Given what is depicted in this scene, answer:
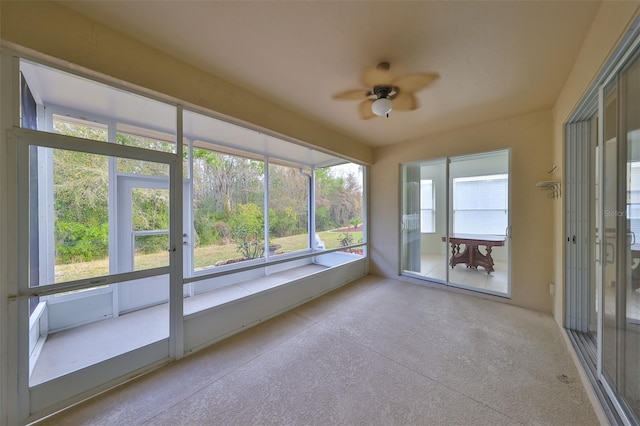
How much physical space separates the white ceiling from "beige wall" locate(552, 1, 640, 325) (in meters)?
0.10

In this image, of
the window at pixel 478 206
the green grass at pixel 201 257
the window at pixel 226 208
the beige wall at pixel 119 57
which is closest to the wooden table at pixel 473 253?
the window at pixel 478 206

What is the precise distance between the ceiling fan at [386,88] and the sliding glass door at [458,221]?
1864 mm

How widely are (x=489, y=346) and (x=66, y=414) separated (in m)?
3.42

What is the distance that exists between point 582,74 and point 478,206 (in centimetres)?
409

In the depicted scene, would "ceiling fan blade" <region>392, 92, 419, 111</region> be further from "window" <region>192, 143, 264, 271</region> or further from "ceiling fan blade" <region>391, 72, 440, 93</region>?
"window" <region>192, 143, 264, 271</region>

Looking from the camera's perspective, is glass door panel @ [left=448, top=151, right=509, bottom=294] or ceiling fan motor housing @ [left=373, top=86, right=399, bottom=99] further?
glass door panel @ [left=448, top=151, right=509, bottom=294]

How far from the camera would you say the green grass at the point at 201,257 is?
174 cm

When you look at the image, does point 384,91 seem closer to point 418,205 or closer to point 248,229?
point 418,205

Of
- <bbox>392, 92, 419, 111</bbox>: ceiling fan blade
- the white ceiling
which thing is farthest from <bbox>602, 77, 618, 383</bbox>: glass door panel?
<bbox>392, 92, 419, 111</bbox>: ceiling fan blade

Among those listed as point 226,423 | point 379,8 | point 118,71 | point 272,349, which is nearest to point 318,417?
point 226,423

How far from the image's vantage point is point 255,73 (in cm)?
221

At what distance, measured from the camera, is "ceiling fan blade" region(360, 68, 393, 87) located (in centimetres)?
208

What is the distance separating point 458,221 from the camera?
17.9 ft


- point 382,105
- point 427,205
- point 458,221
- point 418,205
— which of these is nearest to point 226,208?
point 382,105
